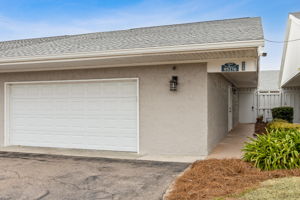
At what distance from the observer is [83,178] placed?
5938 millimetres

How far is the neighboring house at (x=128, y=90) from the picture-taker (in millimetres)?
7598

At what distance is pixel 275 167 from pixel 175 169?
2052mm

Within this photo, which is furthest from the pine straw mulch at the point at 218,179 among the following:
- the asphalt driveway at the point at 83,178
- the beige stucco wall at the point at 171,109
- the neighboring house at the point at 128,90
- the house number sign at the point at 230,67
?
the house number sign at the point at 230,67

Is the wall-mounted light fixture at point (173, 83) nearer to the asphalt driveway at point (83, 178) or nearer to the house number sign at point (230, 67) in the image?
the house number sign at point (230, 67)

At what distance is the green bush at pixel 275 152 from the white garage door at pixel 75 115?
372 cm

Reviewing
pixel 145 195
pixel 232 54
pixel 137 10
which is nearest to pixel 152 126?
pixel 232 54

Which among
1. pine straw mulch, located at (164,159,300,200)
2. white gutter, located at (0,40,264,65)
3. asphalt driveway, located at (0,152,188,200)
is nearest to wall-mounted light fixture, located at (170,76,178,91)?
white gutter, located at (0,40,264,65)

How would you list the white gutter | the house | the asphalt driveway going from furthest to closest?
the house, the white gutter, the asphalt driveway

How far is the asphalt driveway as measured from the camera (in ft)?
16.3

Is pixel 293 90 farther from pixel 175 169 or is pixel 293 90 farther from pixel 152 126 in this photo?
pixel 175 169

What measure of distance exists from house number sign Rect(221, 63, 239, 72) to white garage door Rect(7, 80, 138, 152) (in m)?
2.51

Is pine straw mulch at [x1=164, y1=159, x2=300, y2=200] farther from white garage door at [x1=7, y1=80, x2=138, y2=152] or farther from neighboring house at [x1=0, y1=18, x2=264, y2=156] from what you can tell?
white garage door at [x1=7, y1=80, x2=138, y2=152]

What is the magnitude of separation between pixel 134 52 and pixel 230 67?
2.52 metres

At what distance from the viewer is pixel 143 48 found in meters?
7.38
